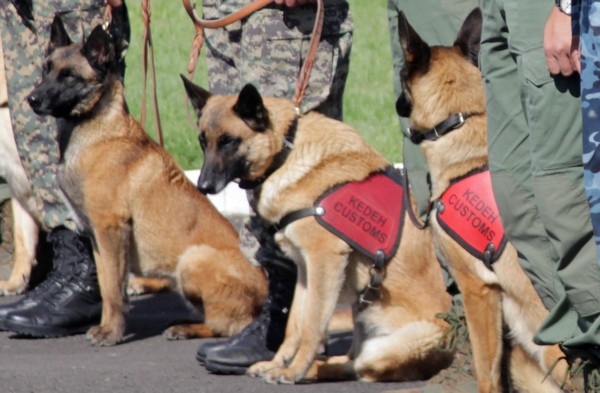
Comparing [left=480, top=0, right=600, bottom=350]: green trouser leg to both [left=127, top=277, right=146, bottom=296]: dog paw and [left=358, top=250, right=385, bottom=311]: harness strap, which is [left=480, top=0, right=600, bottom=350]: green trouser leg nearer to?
[left=358, top=250, right=385, bottom=311]: harness strap

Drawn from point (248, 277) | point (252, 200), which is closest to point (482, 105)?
point (252, 200)

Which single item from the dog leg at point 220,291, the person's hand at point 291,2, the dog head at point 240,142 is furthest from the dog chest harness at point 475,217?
the dog leg at point 220,291

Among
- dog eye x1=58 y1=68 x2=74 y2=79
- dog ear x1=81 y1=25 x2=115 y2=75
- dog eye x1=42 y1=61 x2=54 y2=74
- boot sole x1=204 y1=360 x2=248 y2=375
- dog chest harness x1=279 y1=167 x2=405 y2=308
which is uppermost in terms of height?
dog ear x1=81 y1=25 x2=115 y2=75

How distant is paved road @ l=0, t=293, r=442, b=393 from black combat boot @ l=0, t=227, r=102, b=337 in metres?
0.07

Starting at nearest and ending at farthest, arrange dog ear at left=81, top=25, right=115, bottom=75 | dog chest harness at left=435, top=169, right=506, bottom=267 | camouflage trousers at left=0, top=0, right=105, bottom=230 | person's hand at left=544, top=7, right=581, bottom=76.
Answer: person's hand at left=544, top=7, right=581, bottom=76 < dog chest harness at left=435, top=169, right=506, bottom=267 < dog ear at left=81, top=25, right=115, bottom=75 < camouflage trousers at left=0, top=0, right=105, bottom=230

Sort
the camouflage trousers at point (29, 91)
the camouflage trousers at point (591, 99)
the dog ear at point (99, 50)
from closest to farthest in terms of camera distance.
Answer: the camouflage trousers at point (591, 99) → the dog ear at point (99, 50) → the camouflage trousers at point (29, 91)

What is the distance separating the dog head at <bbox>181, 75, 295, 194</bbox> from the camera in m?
4.85

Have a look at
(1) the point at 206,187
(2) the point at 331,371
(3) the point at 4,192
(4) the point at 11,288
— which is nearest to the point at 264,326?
(2) the point at 331,371

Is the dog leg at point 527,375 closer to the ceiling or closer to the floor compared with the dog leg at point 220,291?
closer to the ceiling

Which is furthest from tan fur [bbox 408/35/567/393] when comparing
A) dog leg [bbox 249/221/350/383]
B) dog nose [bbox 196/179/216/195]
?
dog nose [bbox 196/179/216/195]

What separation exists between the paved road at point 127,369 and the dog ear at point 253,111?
100 cm

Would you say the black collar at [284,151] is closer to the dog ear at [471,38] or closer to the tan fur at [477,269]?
the tan fur at [477,269]

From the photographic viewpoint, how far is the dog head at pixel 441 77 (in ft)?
13.8

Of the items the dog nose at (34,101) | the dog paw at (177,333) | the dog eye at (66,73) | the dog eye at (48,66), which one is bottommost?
the dog paw at (177,333)
